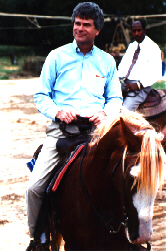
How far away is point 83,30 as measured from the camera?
9.95ft

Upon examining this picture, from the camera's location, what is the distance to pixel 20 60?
22703mm

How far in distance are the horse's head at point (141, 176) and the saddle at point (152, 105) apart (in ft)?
13.8

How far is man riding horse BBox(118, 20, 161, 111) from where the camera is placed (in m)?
6.45

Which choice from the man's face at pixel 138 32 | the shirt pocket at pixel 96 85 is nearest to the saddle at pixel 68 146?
the shirt pocket at pixel 96 85

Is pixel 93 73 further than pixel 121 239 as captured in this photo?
Yes

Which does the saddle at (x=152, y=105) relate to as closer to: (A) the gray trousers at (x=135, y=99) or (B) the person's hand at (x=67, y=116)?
(A) the gray trousers at (x=135, y=99)

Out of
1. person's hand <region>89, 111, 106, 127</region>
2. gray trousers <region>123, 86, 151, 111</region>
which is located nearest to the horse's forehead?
person's hand <region>89, 111, 106, 127</region>

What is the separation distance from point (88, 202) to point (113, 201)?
0.27 m

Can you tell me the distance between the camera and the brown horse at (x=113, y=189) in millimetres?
2148

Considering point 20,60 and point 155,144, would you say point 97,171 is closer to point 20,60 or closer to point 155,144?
point 155,144

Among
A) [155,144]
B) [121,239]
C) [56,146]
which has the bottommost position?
[121,239]

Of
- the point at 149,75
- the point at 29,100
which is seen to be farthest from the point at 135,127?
the point at 29,100

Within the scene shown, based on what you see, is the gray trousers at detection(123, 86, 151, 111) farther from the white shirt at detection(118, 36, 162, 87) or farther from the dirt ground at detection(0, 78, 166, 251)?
the dirt ground at detection(0, 78, 166, 251)

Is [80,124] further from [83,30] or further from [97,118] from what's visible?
[83,30]
